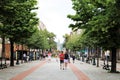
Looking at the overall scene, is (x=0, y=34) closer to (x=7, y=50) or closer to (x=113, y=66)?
(x=113, y=66)

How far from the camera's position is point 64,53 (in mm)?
41000

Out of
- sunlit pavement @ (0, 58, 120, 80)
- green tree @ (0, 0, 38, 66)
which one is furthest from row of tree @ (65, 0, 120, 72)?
green tree @ (0, 0, 38, 66)

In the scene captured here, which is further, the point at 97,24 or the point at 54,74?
the point at 97,24

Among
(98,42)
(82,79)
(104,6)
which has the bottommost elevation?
(82,79)

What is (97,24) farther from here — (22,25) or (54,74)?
(22,25)

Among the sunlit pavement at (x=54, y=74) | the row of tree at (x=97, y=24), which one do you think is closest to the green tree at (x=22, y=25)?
the row of tree at (x=97, y=24)

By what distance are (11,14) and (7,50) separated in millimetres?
54822

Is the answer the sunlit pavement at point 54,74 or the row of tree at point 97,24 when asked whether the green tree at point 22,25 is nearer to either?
the row of tree at point 97,24

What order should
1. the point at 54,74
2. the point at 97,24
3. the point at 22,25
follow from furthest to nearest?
the point at 22,25 → the point at 97,24 → the point at 54,74

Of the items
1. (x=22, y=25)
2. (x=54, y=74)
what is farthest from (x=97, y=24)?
(x=22, y=25)

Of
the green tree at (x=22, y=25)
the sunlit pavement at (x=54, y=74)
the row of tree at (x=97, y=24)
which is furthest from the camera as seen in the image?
the green tree at (x=22, y=25)

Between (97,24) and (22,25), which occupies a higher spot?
(22,25)

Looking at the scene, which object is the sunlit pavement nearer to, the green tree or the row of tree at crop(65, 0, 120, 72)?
the row of tree at crop(65, 0, 120, 72)

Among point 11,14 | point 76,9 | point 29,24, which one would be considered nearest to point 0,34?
point 29,24
